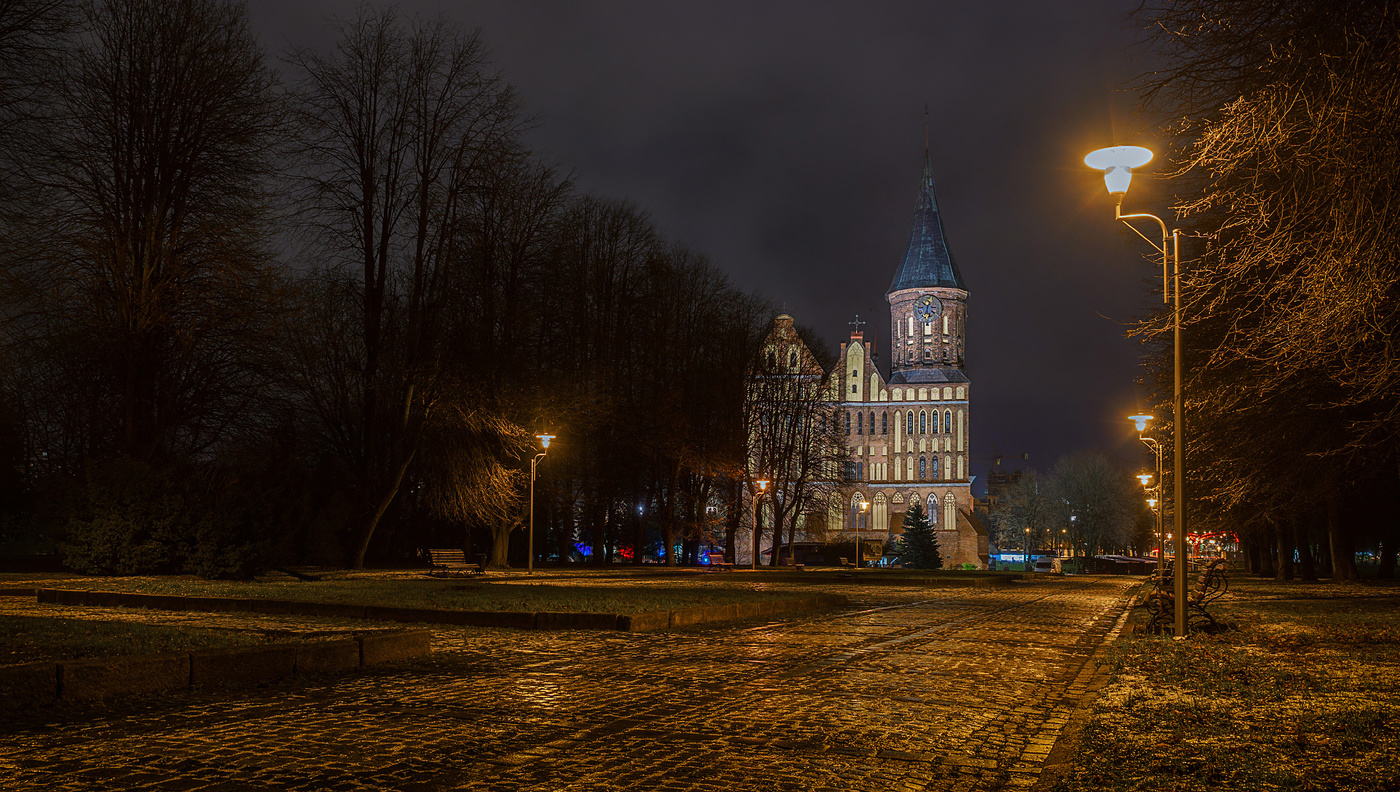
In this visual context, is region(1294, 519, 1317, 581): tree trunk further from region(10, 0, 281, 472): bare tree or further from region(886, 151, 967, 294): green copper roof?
region(886, 151, 967, 294): green copper roof

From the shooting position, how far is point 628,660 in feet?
32.2

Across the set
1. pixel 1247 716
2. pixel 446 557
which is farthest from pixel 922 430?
pixel 1247 716

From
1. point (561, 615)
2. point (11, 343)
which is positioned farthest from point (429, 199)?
point (561, 615)

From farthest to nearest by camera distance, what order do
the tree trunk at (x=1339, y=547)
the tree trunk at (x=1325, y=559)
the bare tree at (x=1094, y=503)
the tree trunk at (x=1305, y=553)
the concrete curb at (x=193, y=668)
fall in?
the bare tree at (x=1094, y=503) < the tree trunk at (x=1325, y=559) < the tree trunk at (x=1305, y=553) < the tree trunk at (x=1339, y=547) < the concrete curb at (x=193, y=668)

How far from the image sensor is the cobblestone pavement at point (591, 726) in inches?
200

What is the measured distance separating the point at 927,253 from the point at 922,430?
1836cm

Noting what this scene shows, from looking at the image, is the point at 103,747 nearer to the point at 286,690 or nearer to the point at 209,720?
the point at 209,720

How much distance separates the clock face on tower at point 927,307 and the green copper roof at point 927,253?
55.1 inches

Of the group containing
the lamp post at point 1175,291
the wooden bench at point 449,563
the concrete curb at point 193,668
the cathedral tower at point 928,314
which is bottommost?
the wooden bench at point 449,563

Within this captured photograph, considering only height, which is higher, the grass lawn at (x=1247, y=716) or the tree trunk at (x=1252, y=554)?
the grass lawn at (x=1247, y=716)

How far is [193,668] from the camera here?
24.6 ft

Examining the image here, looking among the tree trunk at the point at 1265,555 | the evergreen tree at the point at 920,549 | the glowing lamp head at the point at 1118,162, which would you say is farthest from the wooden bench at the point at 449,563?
the evergreen tree at the point at 920,549

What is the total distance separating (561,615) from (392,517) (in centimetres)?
2509

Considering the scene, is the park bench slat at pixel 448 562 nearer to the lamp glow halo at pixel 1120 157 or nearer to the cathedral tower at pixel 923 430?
the lamp glow halo at pixel 1120 157
